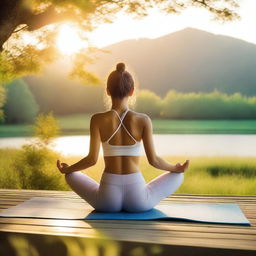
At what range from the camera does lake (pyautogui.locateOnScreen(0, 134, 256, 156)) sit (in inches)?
256

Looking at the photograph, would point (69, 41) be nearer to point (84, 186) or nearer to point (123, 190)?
point (84, 186)

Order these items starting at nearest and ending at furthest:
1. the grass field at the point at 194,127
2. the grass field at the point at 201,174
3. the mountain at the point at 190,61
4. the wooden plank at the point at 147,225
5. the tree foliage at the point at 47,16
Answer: the wooden plank at the point at 147,225
the tree foliage at the point at 47,16
the grass field at the point at 201,174
the grass field at the point at 194,127
the mountain at the point at 190,61

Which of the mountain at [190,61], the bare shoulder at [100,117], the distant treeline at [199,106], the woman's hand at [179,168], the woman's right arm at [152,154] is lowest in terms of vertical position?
the woman's hand at [179,168]

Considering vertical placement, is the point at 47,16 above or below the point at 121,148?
above

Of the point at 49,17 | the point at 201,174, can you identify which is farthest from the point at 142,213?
the point at 201,174

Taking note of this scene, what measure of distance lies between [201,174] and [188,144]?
73cm

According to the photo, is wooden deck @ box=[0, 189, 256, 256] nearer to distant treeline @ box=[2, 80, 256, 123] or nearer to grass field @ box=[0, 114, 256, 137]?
grass field @ box=[0, 114, 256, 137]

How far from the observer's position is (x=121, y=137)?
309 centimetres

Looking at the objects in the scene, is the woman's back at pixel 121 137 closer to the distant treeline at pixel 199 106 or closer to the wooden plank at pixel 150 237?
the wooden plank at pixel 150 237

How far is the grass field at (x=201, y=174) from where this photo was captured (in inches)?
238

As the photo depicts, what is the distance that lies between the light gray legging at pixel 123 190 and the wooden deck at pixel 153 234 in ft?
0.56

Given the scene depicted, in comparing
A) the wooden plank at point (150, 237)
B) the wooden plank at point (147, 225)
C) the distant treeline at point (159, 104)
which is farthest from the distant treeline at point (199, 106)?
the wooden plank at point (150, 237)

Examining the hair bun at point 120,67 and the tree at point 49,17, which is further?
the tree at point 49,17

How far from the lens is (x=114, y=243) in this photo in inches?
103
